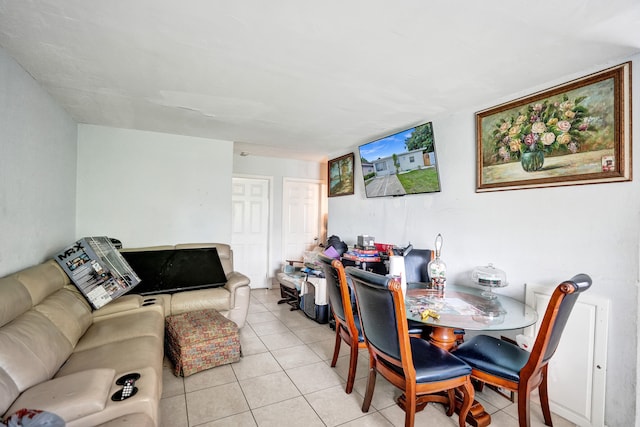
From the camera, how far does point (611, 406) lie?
1842 millimetres

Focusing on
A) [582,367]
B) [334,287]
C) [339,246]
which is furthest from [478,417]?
[339,246]

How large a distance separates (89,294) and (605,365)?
151 inches

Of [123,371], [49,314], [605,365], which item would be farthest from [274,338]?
[605,365]

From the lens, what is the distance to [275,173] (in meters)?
5.43

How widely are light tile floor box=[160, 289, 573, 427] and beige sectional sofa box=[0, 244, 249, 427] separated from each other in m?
0.43

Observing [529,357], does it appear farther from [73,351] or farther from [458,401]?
[73,351]

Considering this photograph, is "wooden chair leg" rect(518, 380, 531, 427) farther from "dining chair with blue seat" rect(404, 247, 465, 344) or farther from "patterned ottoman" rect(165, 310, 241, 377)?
"patterned ottoman" rect(165, 310, 241, 377)

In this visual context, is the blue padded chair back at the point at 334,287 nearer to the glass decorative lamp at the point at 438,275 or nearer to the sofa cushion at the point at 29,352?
the glass decorative lamp at the point at 438,275

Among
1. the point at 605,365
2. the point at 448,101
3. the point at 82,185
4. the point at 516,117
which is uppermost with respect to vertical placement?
the point at 448,101

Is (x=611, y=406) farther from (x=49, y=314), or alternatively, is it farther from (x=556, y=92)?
(x=49, y=314)

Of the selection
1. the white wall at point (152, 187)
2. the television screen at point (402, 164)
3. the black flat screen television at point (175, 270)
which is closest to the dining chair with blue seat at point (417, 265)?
the television screen at point (402, 164)

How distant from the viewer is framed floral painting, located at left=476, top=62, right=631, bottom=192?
1.83 m

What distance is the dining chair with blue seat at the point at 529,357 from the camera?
5.08ft

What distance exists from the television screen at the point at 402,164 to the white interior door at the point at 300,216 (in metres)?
1.95
